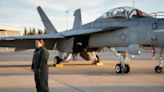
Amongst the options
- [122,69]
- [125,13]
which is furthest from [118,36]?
[122,69]

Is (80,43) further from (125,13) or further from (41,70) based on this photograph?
(41,70)

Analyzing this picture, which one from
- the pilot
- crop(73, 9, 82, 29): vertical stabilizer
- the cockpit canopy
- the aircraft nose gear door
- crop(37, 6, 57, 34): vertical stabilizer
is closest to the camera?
the pilot

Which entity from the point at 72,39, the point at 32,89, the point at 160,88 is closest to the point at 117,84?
the point at 160,88

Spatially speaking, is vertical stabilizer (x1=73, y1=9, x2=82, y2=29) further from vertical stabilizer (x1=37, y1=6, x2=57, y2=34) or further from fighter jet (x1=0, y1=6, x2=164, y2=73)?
fighter jet (x1=0, y1=6, x2=164, y2=73)

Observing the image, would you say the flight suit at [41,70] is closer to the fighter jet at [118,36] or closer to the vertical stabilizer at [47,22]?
the fighter jet at [118,36]

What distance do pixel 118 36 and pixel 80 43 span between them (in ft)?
9.25

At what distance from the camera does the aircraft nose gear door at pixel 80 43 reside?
16.2 metres

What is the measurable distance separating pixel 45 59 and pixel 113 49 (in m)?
8.22

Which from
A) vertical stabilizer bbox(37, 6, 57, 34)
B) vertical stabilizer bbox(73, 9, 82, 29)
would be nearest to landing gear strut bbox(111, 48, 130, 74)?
vertical stabilizer bbox(73, 9, 82, 29)

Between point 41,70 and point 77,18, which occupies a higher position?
point 77,18

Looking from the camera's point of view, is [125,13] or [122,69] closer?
[122,69]

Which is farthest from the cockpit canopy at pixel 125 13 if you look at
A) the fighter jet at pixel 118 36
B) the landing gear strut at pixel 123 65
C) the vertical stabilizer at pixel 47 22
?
the vertical stabilizer at pixel 47 22

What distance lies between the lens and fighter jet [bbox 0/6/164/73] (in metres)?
13.0

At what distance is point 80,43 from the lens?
648 inches
